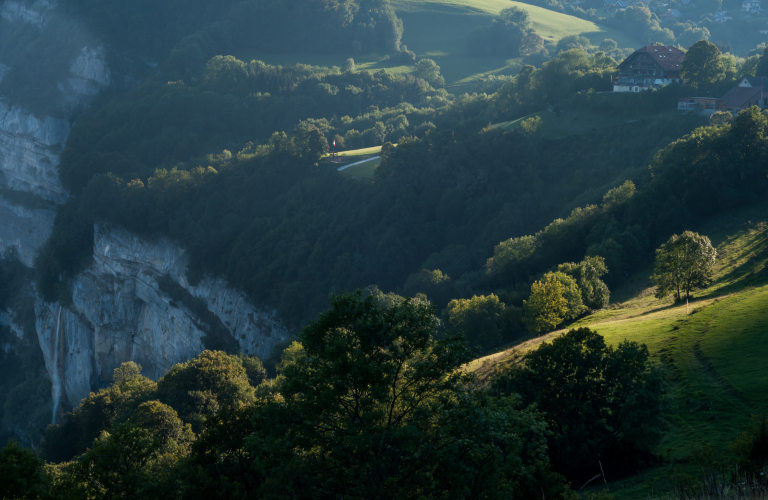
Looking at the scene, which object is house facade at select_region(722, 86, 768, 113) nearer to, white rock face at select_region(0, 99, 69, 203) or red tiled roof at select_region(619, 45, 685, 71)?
red tiled roof at select_region(619, 45, 685, 71)

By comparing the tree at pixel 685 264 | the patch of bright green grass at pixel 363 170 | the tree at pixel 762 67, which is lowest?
the tree at pixel 685 264

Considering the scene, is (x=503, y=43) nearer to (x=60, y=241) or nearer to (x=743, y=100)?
(x=743, y=100)

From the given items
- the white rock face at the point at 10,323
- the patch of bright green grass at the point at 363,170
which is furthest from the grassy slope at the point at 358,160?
the white rock face at the point at 10,323

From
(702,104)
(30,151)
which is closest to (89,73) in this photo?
(30,151)

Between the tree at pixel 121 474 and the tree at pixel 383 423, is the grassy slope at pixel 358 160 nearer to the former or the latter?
the tree at pixel 121 474

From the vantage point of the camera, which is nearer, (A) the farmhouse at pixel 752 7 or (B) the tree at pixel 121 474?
(B) the tree at pixel 121 474

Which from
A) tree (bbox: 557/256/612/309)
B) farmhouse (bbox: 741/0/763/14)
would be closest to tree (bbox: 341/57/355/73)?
tree (bbox: 557/256/612/309)

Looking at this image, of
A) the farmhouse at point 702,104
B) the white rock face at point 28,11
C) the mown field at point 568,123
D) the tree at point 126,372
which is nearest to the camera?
the tree at point 126,372
